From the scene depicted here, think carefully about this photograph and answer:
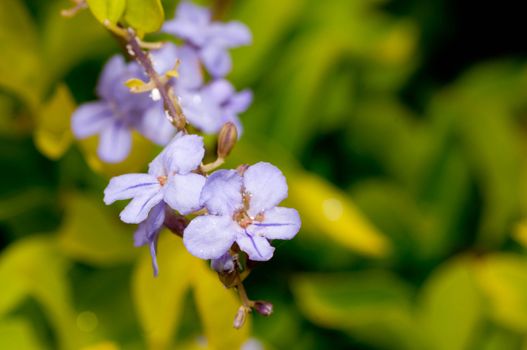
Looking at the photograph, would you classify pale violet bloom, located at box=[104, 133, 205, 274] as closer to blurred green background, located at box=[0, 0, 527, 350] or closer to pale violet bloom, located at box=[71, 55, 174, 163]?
pale violet bloom, located at box=[71, 55, 174, 163]

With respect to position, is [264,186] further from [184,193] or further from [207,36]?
[207,36]

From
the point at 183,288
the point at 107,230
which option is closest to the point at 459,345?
the point at 183,288

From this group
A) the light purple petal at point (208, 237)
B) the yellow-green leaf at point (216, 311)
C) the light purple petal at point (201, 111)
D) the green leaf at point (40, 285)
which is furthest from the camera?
the green leaf at point (40, 285)

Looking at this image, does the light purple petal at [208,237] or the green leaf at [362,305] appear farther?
the green leaf at [362,305]

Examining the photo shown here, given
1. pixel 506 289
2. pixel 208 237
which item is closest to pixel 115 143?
pixel 208 237


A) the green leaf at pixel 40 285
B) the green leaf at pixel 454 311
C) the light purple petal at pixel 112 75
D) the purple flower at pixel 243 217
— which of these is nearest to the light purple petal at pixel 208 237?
the purple flower at pixel 243 217

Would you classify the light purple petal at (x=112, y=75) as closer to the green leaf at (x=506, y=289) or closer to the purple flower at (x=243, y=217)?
the purple flower at (x=243, y=217)

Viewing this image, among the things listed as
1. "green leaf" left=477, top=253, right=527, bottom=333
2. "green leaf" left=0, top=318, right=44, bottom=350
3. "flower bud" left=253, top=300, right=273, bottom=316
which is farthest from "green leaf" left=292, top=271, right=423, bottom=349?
"flower bud" left=253, top=300, right=273, bottom=316
